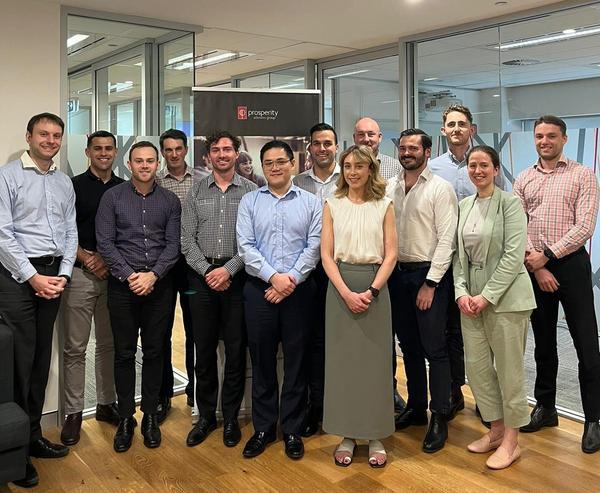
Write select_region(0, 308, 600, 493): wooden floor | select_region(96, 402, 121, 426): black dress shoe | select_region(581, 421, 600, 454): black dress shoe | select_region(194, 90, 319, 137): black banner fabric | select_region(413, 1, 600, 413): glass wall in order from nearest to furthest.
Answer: select_region(0, 308, 600, 493): wooden floor, select_region(581, 421, 600, 454): black dress shoe, select_region(96, 402, 121, 426): black dress shoe, select_region(413, 1, 600, 413): glass wall, select_region(194, 90, 319, 137): black banner fabric

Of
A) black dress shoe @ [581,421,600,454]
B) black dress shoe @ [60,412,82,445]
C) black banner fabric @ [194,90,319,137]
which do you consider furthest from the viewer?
black banner fabric @ [194,90,319,137]

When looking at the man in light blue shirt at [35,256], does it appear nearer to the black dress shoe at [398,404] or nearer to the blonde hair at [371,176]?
the blonde hair at [371,176]

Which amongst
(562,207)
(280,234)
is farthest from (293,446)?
(562,207)

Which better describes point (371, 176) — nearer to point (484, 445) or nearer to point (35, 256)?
point (484, 445)

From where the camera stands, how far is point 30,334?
328 centimetres

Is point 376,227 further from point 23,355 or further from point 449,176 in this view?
point 23,355

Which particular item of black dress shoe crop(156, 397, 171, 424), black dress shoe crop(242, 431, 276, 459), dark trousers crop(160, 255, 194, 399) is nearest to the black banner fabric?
dark trousers crop(160, 255, 194, 399)

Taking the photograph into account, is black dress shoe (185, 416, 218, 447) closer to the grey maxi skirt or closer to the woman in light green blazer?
the grey maxi skirt

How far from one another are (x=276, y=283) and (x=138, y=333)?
0.94 m

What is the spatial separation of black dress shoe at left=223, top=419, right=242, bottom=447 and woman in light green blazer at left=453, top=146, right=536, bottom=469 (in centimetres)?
134

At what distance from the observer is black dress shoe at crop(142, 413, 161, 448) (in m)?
3.56

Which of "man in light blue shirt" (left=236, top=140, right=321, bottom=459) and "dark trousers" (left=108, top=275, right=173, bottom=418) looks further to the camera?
"dark trousers" (left=108, top=275, right=173, bottom=418)

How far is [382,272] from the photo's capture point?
10.6ft

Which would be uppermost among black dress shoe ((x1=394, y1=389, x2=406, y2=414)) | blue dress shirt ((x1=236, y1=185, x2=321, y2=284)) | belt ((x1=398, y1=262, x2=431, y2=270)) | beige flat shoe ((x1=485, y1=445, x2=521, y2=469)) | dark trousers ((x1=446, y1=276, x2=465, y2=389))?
blue dress shirt ((x1=236, y1=185, x2=321, y2=284))
